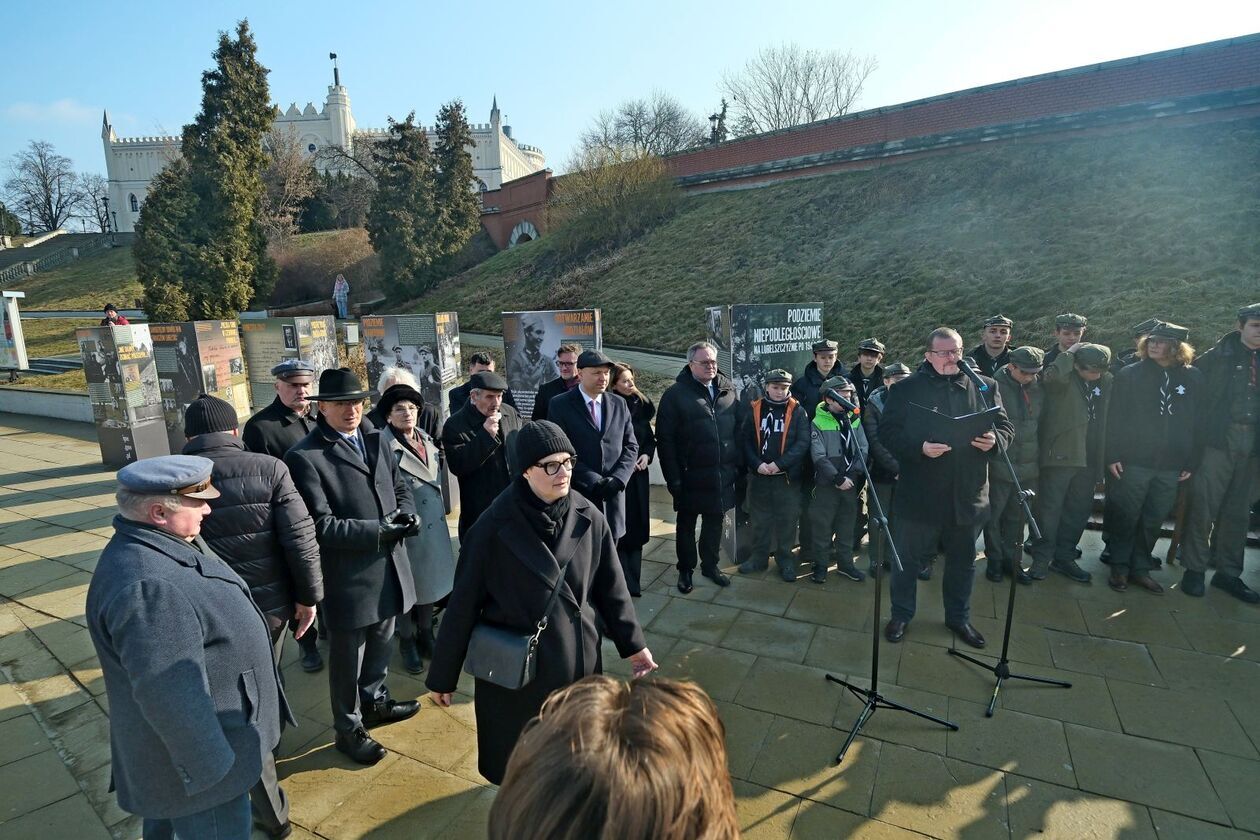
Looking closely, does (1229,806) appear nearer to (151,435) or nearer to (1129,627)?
(1129,627)

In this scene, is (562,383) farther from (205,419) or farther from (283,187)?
(283,187)

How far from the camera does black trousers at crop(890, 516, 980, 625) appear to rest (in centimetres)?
433

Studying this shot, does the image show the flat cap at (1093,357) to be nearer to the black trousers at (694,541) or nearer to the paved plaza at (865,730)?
the paved plaza at (865,730)

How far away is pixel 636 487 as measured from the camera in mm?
5164

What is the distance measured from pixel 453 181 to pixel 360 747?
27.8 meters

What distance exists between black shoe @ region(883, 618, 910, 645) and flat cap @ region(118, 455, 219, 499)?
4.09 m

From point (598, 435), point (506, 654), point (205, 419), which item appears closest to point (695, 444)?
point (598, 435)

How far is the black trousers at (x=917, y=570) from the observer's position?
170 inches

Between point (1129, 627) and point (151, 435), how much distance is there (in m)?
12.3

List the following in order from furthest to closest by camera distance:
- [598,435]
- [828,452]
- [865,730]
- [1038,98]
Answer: [1038,98] < [828,452] < [598,435] < [865,730]

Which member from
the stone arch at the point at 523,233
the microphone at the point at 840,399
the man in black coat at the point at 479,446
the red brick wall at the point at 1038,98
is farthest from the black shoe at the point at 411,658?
the stone arch at the point at 523,233

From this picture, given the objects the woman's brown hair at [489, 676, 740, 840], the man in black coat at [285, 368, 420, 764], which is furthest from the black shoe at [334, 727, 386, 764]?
the woman's brown hair at [489, 676, 740, 840]

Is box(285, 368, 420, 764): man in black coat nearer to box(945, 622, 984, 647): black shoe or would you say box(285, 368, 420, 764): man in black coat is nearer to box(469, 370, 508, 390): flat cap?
box(469, 370, 508, 390): flat cap

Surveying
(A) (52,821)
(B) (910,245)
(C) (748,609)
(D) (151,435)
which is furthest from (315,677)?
(B) (910,245)
